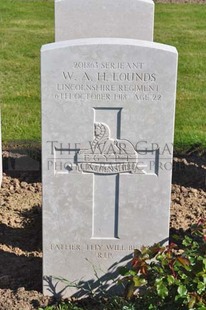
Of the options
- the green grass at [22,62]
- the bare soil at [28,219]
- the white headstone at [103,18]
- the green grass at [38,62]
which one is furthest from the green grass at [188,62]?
the green grass at [22,62]

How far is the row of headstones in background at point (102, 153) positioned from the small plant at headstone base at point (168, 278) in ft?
1.08

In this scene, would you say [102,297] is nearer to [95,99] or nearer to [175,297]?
[175,297]

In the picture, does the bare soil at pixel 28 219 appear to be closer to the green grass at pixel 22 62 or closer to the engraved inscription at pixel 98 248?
the engraved inscription at pixel 98 248

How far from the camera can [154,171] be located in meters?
4.54

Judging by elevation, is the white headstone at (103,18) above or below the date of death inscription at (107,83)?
above

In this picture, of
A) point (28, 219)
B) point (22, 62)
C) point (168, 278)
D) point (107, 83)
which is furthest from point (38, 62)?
point (168, 278)

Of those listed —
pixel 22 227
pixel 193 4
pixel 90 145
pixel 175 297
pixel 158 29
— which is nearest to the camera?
pixel 175 297

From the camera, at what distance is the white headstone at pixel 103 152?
428cm

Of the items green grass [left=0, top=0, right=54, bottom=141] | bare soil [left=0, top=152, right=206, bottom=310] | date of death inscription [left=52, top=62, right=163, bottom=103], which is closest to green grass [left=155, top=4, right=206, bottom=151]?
bare soil [left=0, top=152, right=206, bottom=310]

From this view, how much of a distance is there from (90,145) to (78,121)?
18 centimetres

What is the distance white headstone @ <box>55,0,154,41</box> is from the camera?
6.58 m

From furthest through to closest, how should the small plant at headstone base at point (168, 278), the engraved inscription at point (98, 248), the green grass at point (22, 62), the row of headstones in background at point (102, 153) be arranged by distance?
1. the green grass at point (22, 62)
2. the engraved inscription at point (98, 248)
3. the row of headstones in background at point (102, 153)
4. the small plant at headstone base at point (168, 278)

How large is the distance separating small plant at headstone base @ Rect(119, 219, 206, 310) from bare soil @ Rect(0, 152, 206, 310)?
739 millimetres

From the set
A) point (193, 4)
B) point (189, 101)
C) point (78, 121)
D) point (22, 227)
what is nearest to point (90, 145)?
point (78, 121)
